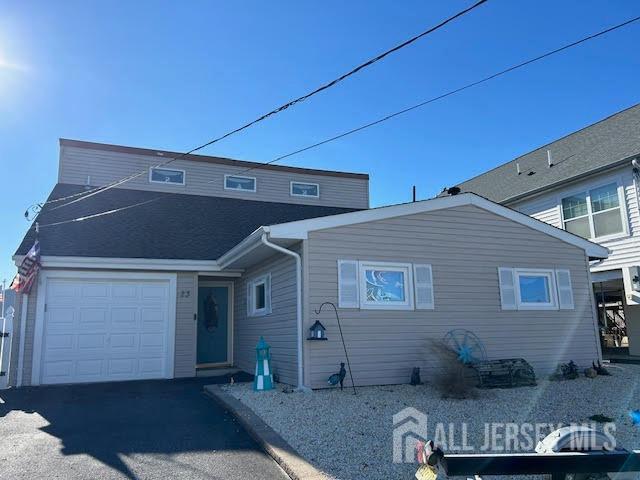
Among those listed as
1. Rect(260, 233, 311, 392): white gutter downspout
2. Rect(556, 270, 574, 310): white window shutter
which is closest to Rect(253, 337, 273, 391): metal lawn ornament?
Answer: Rect(260, 233, 311, 392): white gutter downspout

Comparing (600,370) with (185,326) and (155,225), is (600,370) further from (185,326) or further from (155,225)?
(155,225)

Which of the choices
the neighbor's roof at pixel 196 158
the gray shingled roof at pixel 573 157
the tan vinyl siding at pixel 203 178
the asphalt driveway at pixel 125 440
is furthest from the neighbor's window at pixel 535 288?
the neighbor's roof at pixel 196 158

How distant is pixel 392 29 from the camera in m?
6.45

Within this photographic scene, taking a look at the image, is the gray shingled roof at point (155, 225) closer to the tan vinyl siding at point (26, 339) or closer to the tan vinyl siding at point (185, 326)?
the tan vinyl siding at point (185, 326)

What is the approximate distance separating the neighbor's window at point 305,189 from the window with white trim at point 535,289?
8139 mm

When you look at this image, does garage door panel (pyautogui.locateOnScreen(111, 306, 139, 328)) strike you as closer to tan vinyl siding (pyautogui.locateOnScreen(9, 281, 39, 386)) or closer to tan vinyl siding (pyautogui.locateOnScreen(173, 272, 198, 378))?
tan vinyl siding (pyautogui.locateOnScreen(173, 272, 198, 378))

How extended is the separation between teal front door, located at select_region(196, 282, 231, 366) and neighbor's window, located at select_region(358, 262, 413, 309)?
539 centimetres

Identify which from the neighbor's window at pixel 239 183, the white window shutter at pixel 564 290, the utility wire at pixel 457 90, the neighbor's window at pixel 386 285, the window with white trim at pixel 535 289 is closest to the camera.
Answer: the utility wire at pixel 457 90

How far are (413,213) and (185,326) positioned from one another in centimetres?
581

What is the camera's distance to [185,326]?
11.3 metres

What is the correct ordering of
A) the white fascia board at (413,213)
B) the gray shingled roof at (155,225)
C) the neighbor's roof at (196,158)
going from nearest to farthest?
1. the white fascia board at (413,213)
2. the gray shingled roof at (155,225)
3. the neighbor's roof at (196,158)

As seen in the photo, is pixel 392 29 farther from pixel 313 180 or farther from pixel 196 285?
pixel 313 180

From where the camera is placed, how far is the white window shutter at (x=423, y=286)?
9.00 meters

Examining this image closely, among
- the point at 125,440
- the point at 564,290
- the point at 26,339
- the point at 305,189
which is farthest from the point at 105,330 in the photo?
the point at 564,290
